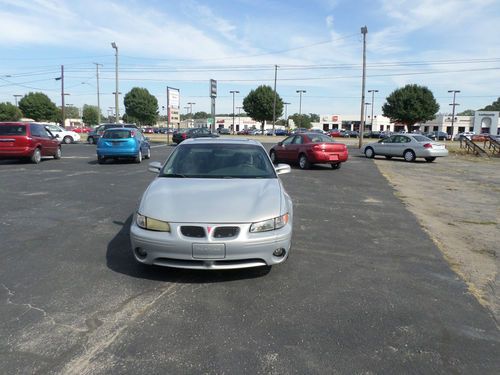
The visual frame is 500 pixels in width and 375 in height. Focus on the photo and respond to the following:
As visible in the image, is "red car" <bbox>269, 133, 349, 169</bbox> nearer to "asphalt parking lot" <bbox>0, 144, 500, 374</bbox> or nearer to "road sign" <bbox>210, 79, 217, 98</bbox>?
"asphalt parking lot" <bbox>0, 144, 500, 374</bbox>

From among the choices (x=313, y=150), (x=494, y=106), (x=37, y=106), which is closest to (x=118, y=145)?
(x=313, y=150)

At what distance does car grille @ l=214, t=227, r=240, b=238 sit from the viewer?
3951 mm

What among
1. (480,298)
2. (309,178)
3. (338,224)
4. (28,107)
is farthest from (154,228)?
(28,107)

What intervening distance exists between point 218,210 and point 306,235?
244cm

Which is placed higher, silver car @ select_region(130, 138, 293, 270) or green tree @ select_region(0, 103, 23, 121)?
green tree @ select_region(0, 103, 23, 121)

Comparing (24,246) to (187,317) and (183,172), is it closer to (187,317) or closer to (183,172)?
(183,172)

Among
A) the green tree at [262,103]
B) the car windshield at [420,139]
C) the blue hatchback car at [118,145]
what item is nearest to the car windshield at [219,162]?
the blue hatchback car at [118,145]

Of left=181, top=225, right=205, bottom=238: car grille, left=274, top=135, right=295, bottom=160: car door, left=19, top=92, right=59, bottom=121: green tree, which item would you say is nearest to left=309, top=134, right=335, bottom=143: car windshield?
left=274, top=135, right=295, bottom=160: car door

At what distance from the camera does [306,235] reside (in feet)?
20.3

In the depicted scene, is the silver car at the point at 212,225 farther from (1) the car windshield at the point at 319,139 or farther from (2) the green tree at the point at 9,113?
(2) the green tree at the point at 9,113

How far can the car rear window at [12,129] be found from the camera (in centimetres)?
1554

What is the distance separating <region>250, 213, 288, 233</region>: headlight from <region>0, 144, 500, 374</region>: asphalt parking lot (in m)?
0.61

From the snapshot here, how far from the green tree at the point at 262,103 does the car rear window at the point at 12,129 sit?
211 feet

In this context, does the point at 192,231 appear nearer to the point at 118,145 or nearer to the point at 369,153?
the point at 118,145
